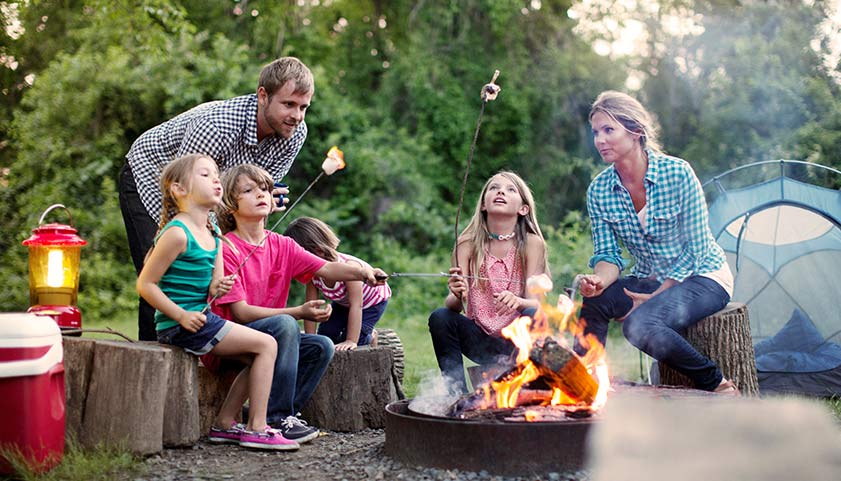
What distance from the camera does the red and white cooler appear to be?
Answer: 3152 mm

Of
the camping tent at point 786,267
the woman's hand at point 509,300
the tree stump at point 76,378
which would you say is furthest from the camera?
the camping tent at point 786,267

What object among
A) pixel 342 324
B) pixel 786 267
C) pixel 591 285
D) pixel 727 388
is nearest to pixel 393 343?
pixel 342 324

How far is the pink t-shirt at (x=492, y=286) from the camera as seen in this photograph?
4.55 meters

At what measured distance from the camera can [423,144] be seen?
13.8m

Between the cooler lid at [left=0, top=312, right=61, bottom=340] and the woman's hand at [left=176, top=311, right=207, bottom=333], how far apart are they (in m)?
0.54

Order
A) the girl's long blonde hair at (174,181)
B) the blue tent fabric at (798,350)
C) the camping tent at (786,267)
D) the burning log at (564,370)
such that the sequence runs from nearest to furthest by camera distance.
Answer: the burning log at (564,370)
the girl's long blonde hair at (174,181)
the blue tent fabric at (798,350)
the camping tent at (786,267)

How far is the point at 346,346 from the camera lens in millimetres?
4438

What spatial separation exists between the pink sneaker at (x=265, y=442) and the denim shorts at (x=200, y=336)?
425 mm

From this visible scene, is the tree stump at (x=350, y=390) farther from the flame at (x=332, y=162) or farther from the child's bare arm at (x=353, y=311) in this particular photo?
the flame at (x=332, y=162)

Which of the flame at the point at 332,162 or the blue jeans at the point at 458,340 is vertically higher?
the flame at the point at 332,162

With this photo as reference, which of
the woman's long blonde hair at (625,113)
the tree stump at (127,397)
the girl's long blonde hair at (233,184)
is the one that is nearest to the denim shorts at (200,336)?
the tree stump at (127,397)

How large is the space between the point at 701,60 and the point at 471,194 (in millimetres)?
4169

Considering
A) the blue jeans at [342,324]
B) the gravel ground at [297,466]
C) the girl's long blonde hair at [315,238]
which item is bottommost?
the gravel ground at [297,466]

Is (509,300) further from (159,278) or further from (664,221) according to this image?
(159,278)
